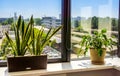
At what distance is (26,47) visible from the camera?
217cm

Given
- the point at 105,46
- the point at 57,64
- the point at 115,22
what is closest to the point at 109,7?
the point at 115,22

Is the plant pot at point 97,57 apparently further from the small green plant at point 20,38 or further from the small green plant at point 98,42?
the small green plant at point 20,38

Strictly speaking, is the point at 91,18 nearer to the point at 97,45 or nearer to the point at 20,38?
the point at 97,45

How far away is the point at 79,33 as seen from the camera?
2721mm

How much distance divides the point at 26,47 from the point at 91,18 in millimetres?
1102

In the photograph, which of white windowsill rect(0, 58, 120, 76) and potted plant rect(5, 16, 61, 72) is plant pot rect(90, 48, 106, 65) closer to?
white windowsill rect(0, 58, 120, 76)

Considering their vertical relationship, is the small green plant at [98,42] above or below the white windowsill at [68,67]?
above

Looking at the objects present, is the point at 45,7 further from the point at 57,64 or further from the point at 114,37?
the point at 114,37

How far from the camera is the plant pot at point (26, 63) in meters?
2.06

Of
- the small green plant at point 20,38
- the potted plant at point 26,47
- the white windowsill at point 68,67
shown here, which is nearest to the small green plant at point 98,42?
the white windowsill at point 68,67

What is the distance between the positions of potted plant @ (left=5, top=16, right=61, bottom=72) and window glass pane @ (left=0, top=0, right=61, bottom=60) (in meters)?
0.27

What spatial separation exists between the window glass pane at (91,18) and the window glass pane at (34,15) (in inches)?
9.3

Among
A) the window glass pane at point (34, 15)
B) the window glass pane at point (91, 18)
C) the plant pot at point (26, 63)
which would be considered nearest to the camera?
the plant pot at point (26, 63)

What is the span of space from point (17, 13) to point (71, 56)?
937 mm
